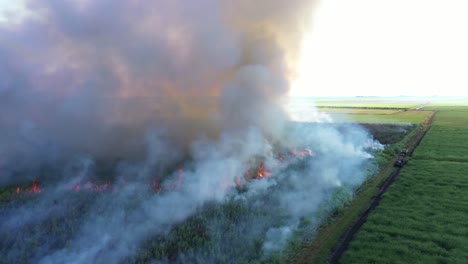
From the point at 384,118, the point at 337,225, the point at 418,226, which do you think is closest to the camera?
the point at 418,226

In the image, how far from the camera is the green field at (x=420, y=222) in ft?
57.7

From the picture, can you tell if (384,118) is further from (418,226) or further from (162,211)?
(162,211)

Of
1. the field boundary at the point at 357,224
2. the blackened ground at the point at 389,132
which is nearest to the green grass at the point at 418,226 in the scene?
the field boundary at the point at 357,224

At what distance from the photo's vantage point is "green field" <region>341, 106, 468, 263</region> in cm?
1759

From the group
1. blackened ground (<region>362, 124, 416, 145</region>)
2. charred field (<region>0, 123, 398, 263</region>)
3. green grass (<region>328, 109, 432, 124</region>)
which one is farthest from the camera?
green grass (<region>328, 109, 432, 124</region>)

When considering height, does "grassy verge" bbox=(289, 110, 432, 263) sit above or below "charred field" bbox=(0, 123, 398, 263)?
below

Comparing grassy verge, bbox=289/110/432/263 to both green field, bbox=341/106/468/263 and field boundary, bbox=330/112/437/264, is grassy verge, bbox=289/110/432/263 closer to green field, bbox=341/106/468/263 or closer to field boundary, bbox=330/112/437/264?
field boundary, bbox=330/112/437/264

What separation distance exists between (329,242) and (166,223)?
33.3ft

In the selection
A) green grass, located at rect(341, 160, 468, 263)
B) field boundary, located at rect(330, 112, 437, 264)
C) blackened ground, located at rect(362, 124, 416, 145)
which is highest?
blackened ground, located at rect(362, 124, 416, 145)

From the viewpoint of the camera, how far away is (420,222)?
21.6 metres

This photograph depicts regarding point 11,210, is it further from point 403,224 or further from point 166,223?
point 403,224

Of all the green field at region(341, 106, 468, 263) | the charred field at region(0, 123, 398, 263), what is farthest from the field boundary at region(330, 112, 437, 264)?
the charred field at region(0, 123, 398, 263)

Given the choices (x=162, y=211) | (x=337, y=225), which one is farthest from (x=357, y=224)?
(x=162, y=211)

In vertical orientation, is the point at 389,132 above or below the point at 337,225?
above
